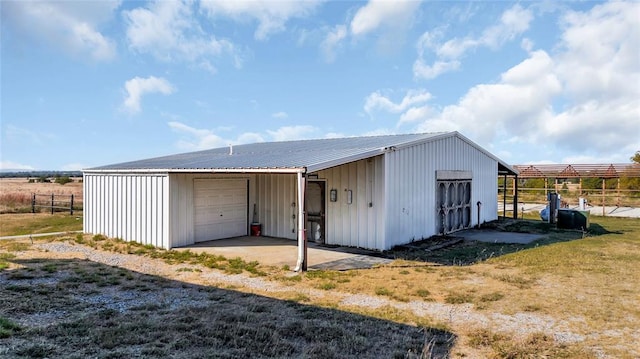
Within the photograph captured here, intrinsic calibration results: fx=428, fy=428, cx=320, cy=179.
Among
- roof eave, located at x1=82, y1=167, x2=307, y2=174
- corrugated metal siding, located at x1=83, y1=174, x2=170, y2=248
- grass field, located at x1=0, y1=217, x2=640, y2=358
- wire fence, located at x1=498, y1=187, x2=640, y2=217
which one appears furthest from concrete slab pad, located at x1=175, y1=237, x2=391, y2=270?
wire fence, located at x1=498, y1=187, x2=640, y2=217

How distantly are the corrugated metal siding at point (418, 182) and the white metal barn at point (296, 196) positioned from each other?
3 centimetres

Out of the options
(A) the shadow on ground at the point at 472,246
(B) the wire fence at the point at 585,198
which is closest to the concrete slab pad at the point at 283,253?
(A) the shadow on ground at the point at 472,246

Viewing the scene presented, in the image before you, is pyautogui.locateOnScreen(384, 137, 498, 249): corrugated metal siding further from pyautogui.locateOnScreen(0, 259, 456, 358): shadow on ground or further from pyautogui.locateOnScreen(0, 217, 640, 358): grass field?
pyautogui.locateOnScreen(0, 259, 456, 358): shadow on ground

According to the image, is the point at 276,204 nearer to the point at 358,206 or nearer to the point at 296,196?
the point at 296,196

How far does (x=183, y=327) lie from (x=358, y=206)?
6.72m

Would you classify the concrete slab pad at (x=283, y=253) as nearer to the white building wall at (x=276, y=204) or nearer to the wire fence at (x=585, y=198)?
the white building wall at (x=276, y=204)

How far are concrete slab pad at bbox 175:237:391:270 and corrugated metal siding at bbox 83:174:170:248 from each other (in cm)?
114

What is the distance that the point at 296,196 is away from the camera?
1280 centimetres

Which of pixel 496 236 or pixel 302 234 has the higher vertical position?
pixel 302 234

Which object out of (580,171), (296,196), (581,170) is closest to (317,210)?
(296,196)

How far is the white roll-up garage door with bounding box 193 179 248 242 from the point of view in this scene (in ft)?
40.7

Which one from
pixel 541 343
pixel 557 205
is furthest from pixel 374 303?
pixel 557 205

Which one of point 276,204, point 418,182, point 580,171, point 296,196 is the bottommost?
point 276,204

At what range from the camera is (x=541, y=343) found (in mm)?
4867
